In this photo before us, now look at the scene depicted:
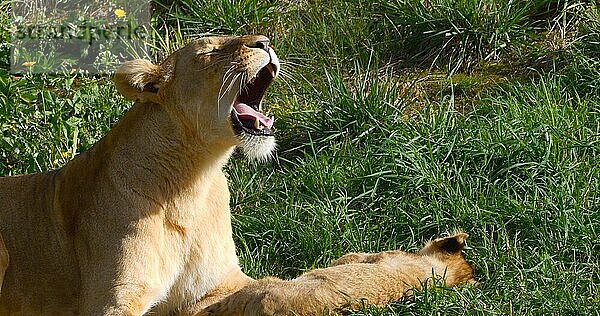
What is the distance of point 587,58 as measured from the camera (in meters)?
6.17

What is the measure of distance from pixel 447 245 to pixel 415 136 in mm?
1170

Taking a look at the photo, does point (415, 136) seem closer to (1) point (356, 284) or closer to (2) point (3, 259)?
(1) point (356, 284)

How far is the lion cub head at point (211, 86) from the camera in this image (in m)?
4.35

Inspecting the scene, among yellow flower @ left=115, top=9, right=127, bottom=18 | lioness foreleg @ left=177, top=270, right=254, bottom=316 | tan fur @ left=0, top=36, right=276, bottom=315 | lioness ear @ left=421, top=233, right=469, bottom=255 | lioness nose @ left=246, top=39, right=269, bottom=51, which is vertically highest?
yellow flower @ left=115, top=9, right=127, bottom=18

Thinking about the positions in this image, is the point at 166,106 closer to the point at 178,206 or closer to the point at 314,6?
the point at 178,206

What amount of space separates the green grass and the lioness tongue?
0.85 meters

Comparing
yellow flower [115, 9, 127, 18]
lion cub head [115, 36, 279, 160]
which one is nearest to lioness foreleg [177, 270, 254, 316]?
lion cub head [115, 36, 279, 160]

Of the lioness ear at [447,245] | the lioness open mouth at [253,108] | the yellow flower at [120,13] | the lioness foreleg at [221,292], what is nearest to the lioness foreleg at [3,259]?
the lioness foreleg at [221,292]

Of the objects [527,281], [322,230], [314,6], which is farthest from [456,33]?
[527,281]

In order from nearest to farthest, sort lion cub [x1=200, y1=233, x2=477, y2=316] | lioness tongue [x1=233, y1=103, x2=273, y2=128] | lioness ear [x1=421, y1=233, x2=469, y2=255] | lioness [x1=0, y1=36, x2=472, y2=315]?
lion cub [x1=200, y1=233, x2=477, y2=316] < lioness [x1=0, y1=36, x2=472, y2=315] < lioness tongue [x1=233, y1=103, x2=273, y2=128] < lioness ear [x1=421, y1=233, x2=469, y2=255]

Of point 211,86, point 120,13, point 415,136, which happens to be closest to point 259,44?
point 211,86

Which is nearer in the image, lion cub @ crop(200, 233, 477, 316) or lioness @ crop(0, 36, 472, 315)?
lion cub @ crop(200, 233, 477, 316)

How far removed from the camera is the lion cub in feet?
13.6

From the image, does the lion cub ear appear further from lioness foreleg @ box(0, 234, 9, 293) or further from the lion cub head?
lioness foreleg @ box(0, 234, 9, 293)
